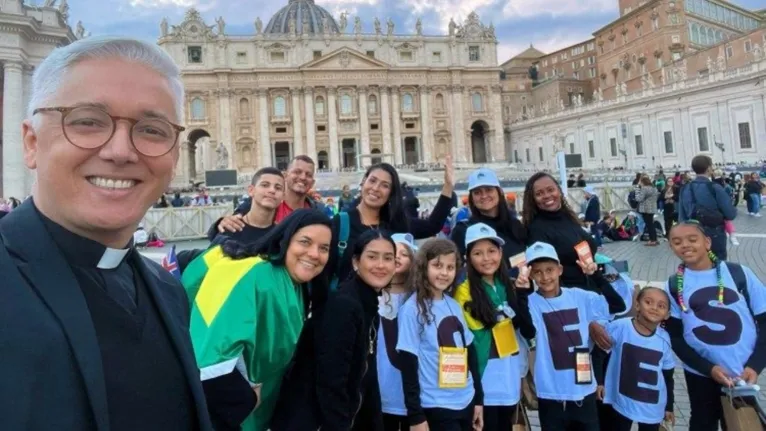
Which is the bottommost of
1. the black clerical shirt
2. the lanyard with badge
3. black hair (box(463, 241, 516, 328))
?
the lanyard with badge

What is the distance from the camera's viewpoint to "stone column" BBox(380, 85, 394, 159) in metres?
51.6

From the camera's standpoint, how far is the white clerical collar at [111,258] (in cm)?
108

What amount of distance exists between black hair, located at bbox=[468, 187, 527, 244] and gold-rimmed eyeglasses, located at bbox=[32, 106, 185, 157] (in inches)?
119

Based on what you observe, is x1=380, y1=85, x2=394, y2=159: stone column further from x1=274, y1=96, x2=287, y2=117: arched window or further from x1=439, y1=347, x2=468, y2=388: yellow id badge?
x1=439, y1=347, x2=468, y2=388: yellow id badge

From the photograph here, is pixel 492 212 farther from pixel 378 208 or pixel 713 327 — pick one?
pixel 713 327

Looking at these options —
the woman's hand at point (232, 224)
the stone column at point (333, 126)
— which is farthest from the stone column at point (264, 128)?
the woman's hand at point (232, 224)

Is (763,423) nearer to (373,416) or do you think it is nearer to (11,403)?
(373,416)

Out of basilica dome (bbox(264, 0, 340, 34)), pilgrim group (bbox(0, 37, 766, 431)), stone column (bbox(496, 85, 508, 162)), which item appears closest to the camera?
pilgrim group (bbox(0, 37, 766, 431))

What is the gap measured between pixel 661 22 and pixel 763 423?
53309 millimetres

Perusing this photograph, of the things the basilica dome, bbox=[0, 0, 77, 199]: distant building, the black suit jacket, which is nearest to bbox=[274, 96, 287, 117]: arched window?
the basilica dome

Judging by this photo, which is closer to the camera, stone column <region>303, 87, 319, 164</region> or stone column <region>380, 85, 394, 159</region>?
stone column <region>303, 87, 319, 164</region>

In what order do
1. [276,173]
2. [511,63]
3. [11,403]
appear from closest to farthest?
[11,403], [276,173], [511,63]

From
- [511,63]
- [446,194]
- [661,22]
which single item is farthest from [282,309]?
[511,63]

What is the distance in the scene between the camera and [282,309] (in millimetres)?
2211
